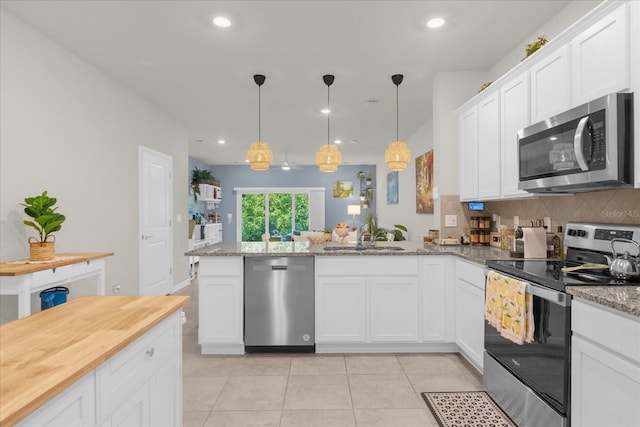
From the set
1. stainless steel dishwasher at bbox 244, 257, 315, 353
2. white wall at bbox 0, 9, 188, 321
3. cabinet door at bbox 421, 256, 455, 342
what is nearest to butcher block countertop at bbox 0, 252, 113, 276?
white wall at bbox 0, 9, 188, 321

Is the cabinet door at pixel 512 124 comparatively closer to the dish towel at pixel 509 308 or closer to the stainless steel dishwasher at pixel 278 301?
the dish towel at pixel 509 308

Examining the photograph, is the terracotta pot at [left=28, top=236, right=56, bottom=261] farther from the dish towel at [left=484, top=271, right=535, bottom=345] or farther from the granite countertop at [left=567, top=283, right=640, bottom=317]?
the granite countertop at [left=567, top=283, right=640, bottom=317]

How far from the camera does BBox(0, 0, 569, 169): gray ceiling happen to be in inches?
104

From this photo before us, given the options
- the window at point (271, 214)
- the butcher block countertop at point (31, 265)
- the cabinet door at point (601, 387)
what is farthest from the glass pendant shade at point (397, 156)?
the window at point (271, 214)

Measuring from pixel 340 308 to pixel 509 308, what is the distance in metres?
1.49

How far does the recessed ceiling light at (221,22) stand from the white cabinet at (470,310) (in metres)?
2.65

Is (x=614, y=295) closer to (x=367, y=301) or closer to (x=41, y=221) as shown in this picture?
(x=367, y=301)

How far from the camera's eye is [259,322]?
10.5ft

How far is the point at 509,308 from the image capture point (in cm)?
207

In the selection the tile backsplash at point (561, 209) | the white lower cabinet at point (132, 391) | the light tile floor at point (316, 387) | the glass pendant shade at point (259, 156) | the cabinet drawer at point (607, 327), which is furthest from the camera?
the glass pendant shade at point (259, 156)

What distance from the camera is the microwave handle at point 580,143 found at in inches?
72.2

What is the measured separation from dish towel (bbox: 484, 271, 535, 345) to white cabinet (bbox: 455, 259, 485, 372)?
35 cm

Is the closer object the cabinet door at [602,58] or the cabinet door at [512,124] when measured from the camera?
the cabinet door at [602,58]

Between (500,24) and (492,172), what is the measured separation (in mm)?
1157
